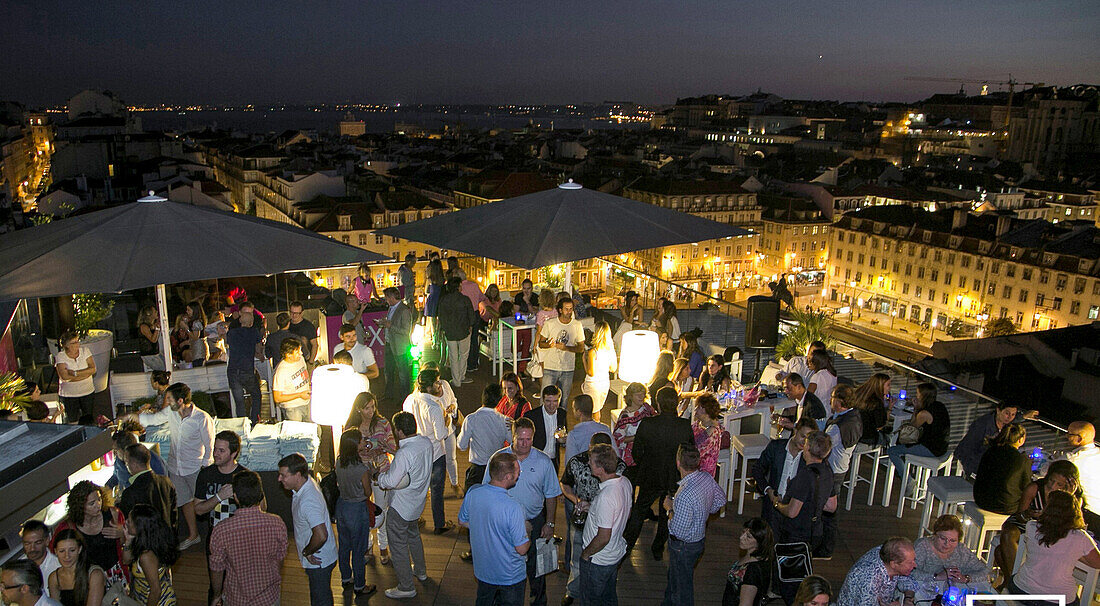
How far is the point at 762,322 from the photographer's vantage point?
8711 millimetres

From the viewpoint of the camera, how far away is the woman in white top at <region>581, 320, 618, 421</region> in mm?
7082

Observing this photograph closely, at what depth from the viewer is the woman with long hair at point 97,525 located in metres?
4.11

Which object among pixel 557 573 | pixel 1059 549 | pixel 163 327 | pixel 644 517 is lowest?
pixel 557 573

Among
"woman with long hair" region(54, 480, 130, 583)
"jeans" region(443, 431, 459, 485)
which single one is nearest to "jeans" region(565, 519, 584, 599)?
"jeans" region(443, 431, 459, 485)

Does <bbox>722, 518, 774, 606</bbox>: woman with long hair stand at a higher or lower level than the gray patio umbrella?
lower

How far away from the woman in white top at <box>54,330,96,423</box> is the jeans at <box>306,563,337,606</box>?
3.83m

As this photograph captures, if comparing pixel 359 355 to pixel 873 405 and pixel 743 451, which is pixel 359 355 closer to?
pixel 743 451

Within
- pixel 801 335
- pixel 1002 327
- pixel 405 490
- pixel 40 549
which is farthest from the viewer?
pixel 1002 327

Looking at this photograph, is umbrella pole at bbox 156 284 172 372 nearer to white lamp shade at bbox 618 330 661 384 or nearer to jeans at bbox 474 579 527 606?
jeans at bbox 474 579 527 606

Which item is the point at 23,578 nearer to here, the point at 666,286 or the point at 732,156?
the point at 666,286

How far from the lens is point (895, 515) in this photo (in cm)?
673

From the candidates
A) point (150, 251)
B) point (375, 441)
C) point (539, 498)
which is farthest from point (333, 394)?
point (150, 251)

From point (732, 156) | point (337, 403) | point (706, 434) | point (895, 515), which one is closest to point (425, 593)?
point (337, 403)

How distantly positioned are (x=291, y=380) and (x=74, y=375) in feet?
7.96
